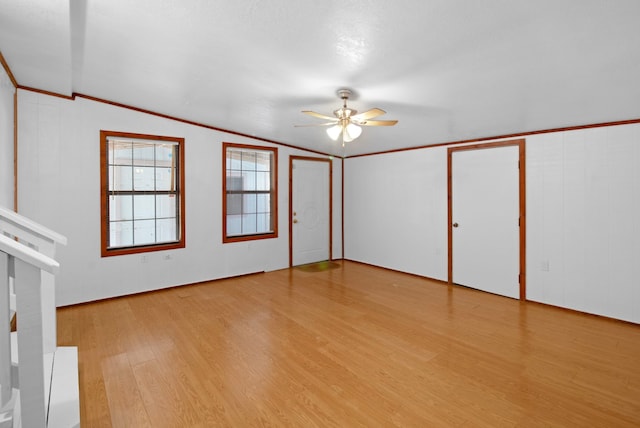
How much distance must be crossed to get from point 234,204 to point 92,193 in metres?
2.51

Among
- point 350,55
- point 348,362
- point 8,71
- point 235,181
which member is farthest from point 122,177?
point 348,362

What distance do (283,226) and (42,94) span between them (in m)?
3.72

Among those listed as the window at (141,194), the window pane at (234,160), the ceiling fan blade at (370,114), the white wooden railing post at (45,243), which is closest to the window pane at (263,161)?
the window pane at (234,160)

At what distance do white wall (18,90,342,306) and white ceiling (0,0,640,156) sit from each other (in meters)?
0.33

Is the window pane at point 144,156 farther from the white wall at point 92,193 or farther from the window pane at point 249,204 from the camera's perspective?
the white wall at point 92,193

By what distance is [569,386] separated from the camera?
2.38 meters

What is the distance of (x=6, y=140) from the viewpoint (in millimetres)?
3246

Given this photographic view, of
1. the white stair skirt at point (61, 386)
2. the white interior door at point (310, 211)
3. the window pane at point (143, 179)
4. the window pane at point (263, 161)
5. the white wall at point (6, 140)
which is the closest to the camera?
the white stair skirt at point (61, 386)

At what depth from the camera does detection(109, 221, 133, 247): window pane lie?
5.65 m

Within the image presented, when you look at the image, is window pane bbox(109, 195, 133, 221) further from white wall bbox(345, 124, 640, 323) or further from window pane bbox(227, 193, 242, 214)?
white wall bbox(345, 124, 640, 323)

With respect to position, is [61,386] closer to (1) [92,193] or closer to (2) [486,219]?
(1) [92,193]

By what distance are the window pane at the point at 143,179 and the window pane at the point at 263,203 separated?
185 centimetres

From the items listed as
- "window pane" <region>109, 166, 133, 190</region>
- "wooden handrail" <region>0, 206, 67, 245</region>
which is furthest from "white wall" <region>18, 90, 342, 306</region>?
"wooden handrail" <region>0, 206, 67, 245</region>

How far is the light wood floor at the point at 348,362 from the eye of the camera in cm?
209
